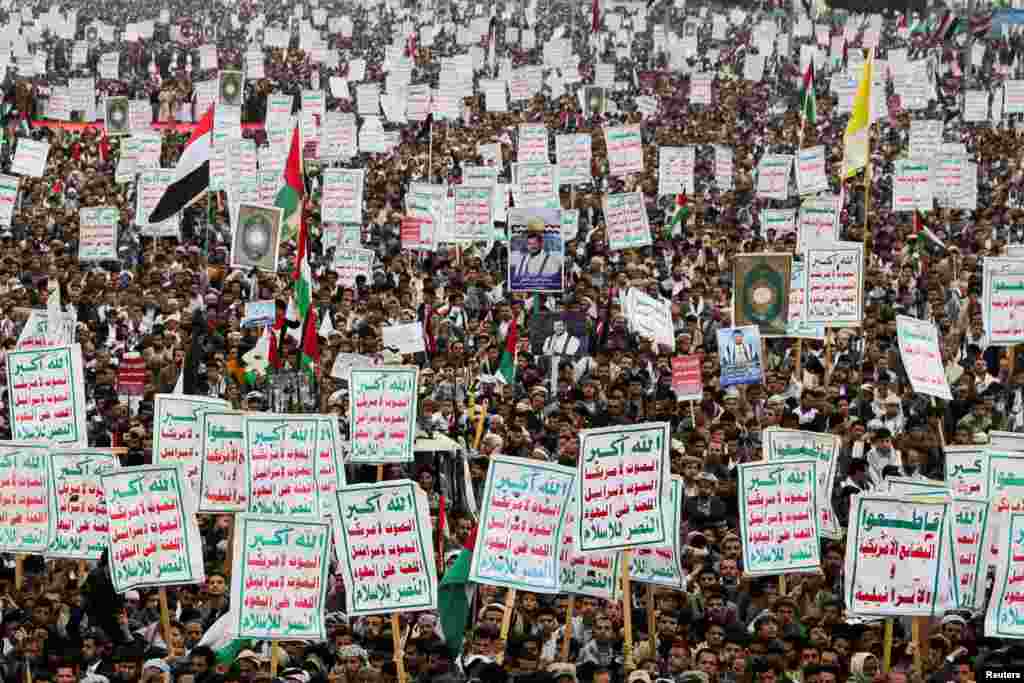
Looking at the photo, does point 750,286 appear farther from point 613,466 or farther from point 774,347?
point 613,466

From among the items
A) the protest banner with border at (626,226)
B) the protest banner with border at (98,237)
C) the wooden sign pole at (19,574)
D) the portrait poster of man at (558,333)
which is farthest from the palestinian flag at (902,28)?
the wooden sign pole at (19,574)

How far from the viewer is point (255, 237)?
20.1m

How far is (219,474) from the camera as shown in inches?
507

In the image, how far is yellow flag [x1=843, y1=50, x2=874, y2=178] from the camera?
23984mm

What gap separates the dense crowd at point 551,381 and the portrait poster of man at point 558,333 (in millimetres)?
24

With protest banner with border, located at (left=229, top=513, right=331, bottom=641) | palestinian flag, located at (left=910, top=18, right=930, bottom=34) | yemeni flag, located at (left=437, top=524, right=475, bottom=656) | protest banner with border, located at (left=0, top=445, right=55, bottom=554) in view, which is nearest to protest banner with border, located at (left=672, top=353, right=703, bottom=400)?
yemeni flag, located at (left=437, top=524, right=475, bottom=656)

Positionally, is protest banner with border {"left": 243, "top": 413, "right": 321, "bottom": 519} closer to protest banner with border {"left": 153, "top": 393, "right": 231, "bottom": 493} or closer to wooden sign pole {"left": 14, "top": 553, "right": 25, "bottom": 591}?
protest banner with border {"left": 153, "top": 393, "right": 231, "bottom": 493}

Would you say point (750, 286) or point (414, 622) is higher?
point (750, 286)

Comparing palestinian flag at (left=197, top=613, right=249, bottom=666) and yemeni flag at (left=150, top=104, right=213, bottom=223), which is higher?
yemeni flag at (left=150, top=104, right=213, bottom=223)

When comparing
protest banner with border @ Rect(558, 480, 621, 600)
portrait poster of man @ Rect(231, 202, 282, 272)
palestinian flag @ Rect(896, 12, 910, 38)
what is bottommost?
protest banner with border @ Rect(558, 480, 621, 600)

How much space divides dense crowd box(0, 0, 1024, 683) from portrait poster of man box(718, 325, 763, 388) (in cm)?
27

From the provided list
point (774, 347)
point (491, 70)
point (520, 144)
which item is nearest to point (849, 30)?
point (491, 70)

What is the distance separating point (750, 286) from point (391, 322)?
337 centimetres

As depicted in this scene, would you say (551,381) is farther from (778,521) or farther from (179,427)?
(778,521)
